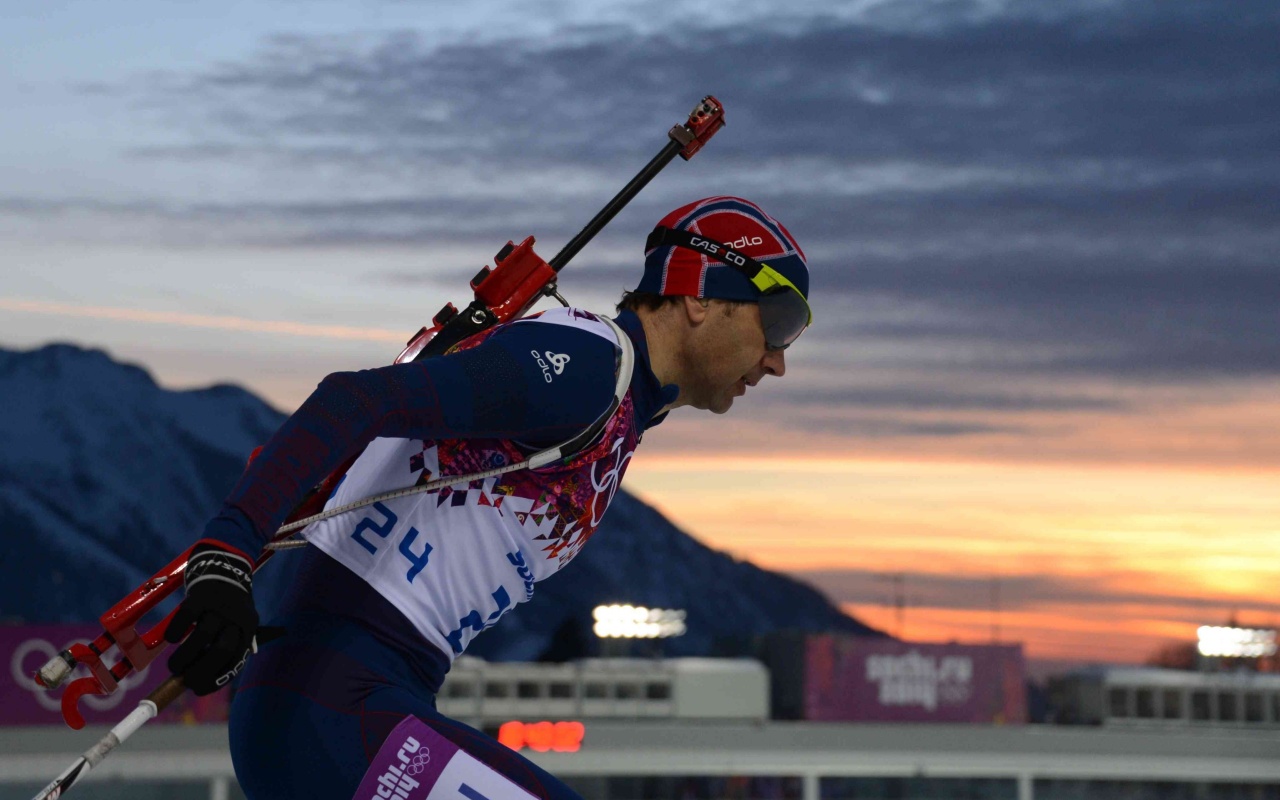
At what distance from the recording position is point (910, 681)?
6806cm

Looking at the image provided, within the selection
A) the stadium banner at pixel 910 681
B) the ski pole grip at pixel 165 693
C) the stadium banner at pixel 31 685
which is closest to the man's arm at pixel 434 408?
the ski pole grip at pixel 165 693

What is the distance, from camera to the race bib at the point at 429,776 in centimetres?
308

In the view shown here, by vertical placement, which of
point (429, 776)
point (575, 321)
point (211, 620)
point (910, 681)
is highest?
point (910, 681)

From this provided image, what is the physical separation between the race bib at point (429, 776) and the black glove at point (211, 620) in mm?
454

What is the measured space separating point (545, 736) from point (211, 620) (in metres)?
50.0

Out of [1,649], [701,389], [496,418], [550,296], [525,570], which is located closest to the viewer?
[496,418]

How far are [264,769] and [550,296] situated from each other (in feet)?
5.74

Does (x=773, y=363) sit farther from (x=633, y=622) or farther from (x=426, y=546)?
(x=633, y=622)

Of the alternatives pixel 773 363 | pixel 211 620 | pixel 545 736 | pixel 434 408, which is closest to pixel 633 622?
pixel 545 736

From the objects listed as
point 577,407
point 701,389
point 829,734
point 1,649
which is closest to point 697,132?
point 701,389

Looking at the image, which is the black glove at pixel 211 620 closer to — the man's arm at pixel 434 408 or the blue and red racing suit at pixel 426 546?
the man's arm at pixel 434 408

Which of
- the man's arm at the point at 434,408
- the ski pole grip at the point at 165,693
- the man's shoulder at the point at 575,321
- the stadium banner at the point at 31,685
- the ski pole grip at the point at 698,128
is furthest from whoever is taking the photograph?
the stadium banner at the point at 31,685

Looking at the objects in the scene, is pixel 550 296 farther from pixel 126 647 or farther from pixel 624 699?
pixel 624 699

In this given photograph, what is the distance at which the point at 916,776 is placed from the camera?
59.7 meters
